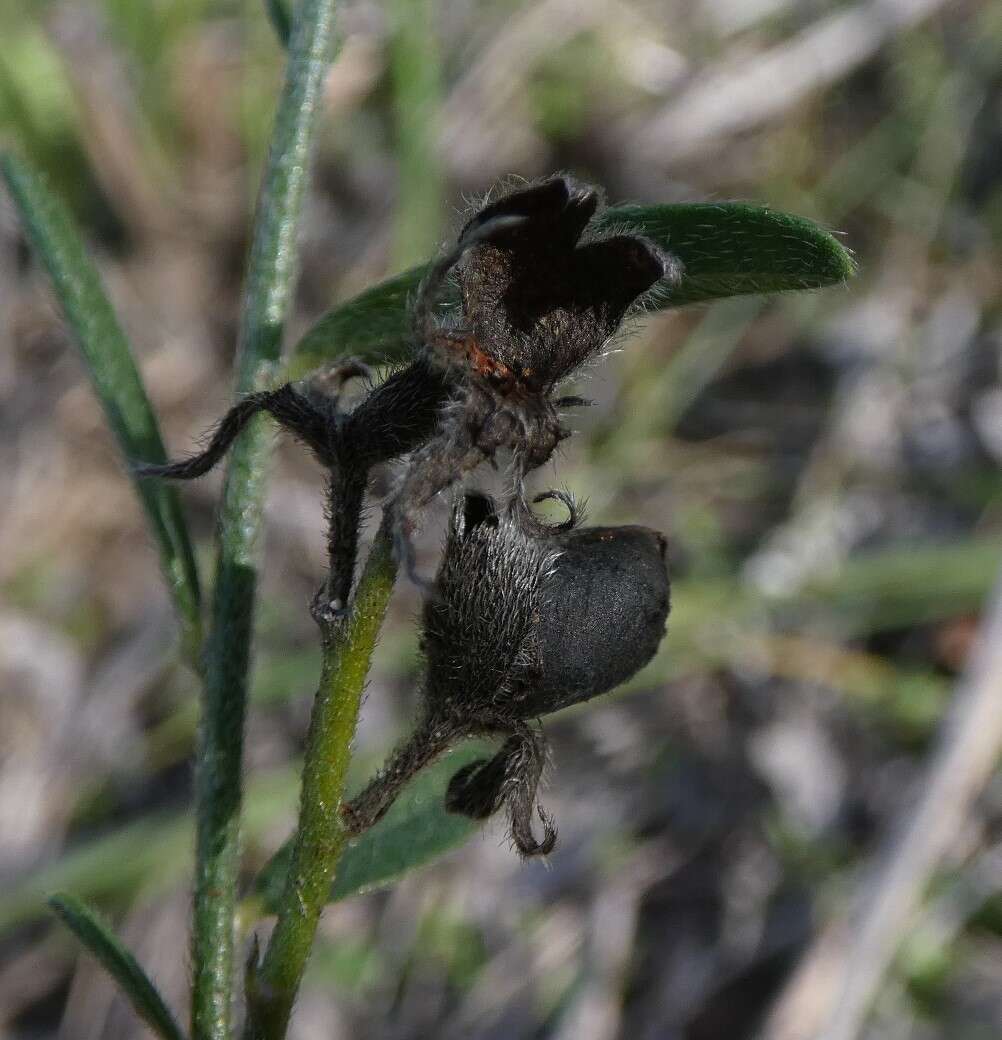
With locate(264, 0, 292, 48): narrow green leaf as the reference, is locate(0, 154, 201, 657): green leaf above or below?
below

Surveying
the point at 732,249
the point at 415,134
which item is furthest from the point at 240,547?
the point at 415,134

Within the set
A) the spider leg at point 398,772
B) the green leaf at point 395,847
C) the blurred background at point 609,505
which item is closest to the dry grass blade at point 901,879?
the blurred background at point 609,505

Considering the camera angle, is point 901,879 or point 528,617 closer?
point 528,617

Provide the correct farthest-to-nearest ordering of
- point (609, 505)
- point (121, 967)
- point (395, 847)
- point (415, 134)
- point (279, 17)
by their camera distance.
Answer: point (415, 134) → point (609, 505) → point (279, 17) → point (395, 847) → point (121, 967)

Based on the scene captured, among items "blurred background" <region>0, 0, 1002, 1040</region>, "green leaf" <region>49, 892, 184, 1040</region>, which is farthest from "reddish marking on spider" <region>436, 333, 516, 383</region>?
"blurred background" <region>0, 0, 1002, 1040</region>

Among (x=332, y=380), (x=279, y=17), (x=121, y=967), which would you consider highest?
(x=279, y=17)

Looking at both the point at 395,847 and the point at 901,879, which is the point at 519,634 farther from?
the point at 901,879

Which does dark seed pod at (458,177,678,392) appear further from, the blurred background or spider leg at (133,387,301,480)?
the blurred background
